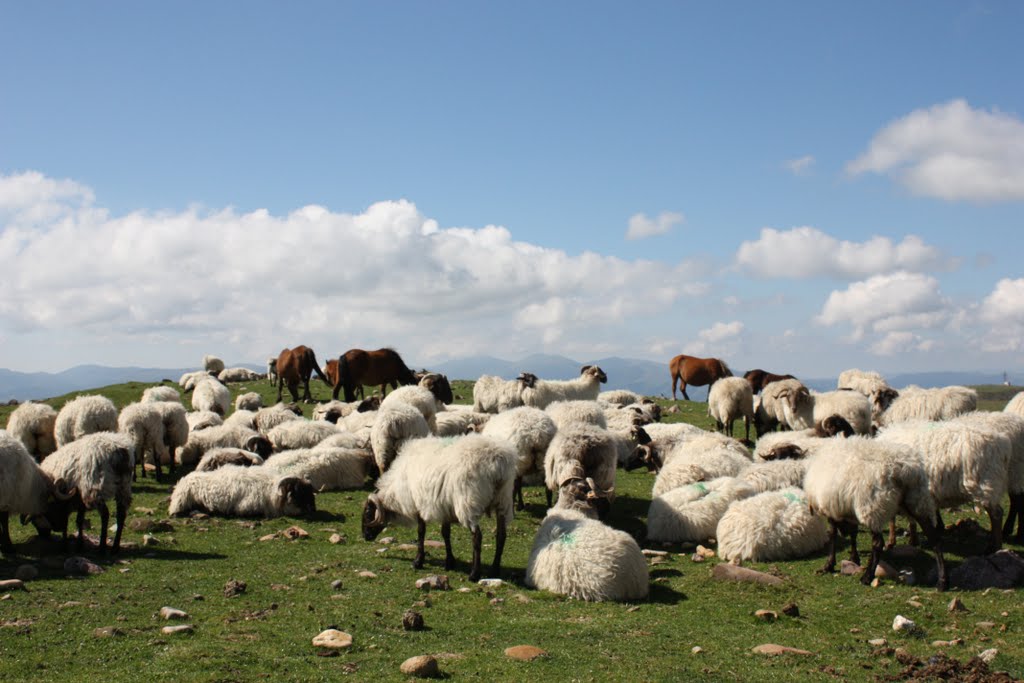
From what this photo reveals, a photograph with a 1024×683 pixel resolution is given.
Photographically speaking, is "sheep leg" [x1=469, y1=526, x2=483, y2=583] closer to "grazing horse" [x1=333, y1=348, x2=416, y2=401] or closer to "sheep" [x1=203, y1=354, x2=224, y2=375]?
"grazing horse" [x1=333, y1=348, x2=416, y2=401]

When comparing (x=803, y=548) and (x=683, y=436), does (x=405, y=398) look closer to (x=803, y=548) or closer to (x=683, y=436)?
(x=683, y=436)

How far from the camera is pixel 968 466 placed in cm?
1117

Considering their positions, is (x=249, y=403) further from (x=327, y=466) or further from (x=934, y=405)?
(x=934, y=405)

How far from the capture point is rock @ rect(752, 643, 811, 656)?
816cm

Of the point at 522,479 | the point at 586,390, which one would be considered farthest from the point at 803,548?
the point at 586,390

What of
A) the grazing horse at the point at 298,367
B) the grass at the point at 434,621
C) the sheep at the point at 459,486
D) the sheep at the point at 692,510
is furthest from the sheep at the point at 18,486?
the grazing horse at the point at 298,367

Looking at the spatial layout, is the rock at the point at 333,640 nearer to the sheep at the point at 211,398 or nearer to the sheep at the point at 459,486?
the sheep at the point at 459,486

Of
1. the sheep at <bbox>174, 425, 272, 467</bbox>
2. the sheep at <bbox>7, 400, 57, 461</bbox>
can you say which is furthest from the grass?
the sheep at <bbox>174, 425, 272, 467</bbox>

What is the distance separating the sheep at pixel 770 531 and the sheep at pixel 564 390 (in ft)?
39.2

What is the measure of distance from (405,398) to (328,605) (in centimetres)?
1060

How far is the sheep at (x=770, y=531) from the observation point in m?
12.0

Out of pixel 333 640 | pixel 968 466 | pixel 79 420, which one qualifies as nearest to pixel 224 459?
pixel 79 420

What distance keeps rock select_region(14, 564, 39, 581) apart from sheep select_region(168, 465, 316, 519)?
15.5 feet

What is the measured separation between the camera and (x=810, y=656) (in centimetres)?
809
